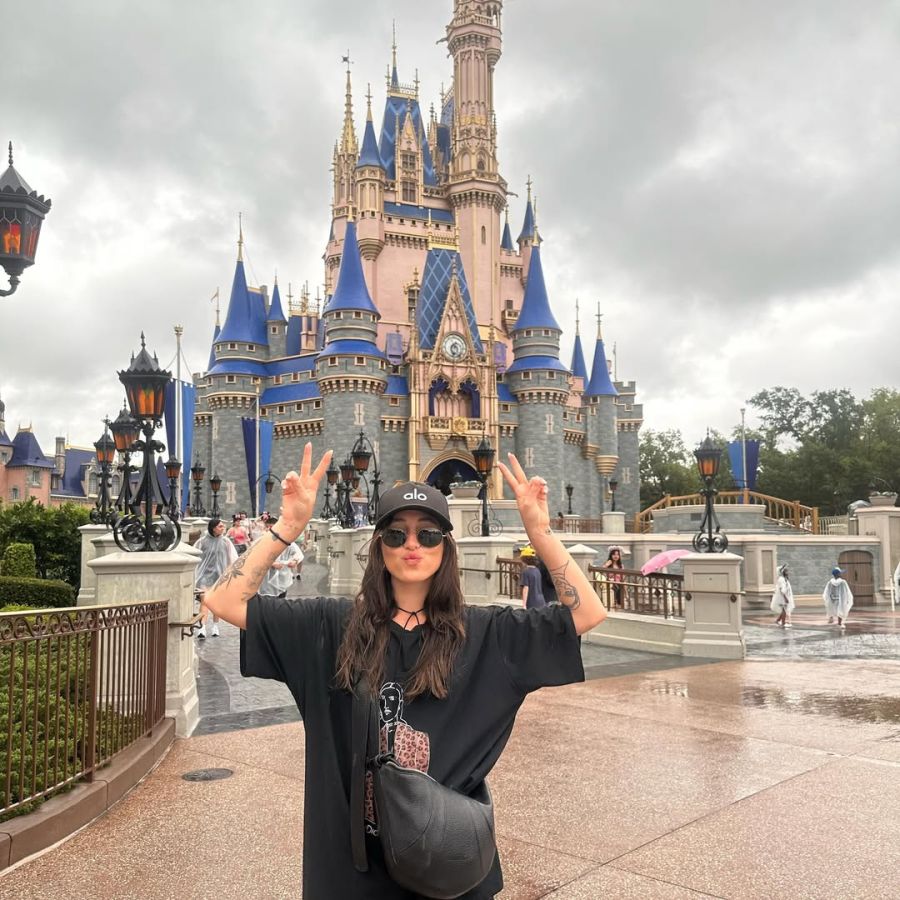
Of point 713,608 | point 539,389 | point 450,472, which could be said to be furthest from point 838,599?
point 450,472

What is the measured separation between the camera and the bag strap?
7.18ft

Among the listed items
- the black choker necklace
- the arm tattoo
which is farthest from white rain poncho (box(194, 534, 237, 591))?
the arm tattoo

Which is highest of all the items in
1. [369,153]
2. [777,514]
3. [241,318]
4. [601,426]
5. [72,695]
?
[369,153]

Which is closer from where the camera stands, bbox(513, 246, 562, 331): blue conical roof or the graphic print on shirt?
the graphic print on shirt

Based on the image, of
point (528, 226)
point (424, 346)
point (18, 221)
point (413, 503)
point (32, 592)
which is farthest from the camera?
point (528, 226)

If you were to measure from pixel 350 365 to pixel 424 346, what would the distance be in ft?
18.9

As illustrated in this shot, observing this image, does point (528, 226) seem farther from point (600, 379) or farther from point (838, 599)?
point (838, 599)

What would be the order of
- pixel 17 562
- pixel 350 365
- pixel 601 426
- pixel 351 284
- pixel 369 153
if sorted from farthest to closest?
pixel 601 426 < pixel 369 153 < pixel 351 284 < pixel 350 365 < pixel 17 562

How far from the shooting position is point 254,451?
168ft

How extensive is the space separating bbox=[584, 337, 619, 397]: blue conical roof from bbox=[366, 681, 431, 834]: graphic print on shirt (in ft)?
190

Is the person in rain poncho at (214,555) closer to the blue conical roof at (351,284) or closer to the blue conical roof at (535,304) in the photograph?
the blue conical roof at (351,284)

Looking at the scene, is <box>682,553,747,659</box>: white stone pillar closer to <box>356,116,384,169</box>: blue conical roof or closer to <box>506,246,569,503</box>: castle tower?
<box>506,246,569,503</box>: castle tower

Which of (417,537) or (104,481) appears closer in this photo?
(417,537)

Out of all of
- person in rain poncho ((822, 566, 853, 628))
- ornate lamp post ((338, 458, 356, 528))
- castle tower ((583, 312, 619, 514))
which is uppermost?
castle tower ((583, 312, 619, 514))
